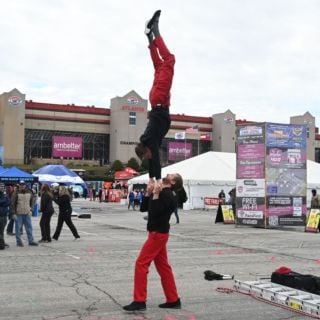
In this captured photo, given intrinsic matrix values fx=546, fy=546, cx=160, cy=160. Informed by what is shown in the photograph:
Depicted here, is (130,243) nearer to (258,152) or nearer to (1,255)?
(1,255)

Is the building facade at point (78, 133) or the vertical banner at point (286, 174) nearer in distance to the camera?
the vertical banner at point (286, 174)

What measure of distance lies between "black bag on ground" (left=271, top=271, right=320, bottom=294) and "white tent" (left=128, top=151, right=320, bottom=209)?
30656 mm

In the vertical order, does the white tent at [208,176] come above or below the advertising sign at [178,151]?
below

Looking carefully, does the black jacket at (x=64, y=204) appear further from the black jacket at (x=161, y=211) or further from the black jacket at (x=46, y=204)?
the black jacket at (x=161, y=211)

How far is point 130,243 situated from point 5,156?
3325 inches

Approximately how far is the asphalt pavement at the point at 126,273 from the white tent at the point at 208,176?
67.9 ft

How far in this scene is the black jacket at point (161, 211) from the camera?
6770 millimetres

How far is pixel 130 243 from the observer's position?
614 inches

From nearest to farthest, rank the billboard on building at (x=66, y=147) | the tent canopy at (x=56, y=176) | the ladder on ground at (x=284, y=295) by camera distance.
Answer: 1. the ladder on ground at (x=284, y=295)
2. the tent canopy at (x=56, y=176)
3. the billboard on building at (x=66, y=147)

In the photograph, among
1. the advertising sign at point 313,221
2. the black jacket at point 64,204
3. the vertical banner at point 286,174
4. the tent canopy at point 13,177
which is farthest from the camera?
the tent canopy at point 13,177

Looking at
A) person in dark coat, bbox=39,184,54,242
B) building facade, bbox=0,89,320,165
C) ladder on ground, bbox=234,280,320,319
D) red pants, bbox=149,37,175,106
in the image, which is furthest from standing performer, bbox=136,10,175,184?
building facade, bbox=0,89,320,165

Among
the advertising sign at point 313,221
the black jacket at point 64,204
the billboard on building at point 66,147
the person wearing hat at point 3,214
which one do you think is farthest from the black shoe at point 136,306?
the billboard on building at point 66,147

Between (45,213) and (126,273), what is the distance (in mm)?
6196

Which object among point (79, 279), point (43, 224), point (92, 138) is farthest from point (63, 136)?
point (79, 279)
